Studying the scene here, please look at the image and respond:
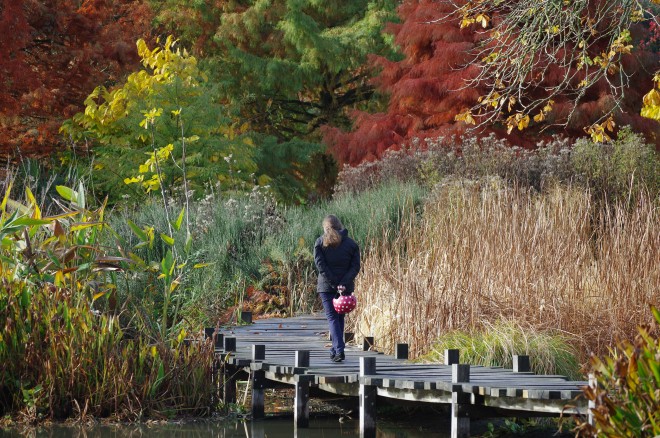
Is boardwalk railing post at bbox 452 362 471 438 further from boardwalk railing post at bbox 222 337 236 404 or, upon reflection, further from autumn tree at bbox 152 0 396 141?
autumn tree at bbox 152 0 396 141

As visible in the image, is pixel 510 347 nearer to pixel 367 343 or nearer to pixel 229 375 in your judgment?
pixel 367 343

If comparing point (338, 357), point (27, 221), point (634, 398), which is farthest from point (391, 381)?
point (634, 398)

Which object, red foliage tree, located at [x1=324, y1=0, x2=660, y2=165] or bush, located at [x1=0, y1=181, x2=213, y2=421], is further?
red foliage tree, located at [x1=324, y1=0, x2=660, y2=165]

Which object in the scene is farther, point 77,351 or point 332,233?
point 332,233

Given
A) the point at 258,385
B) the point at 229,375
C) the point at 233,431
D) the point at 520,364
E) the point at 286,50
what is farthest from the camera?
the point at 286,50

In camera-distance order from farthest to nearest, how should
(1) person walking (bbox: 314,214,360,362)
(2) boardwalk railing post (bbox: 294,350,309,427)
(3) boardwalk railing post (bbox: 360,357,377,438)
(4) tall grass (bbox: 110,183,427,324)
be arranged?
(4) tall grass (bbox: 110,183,427,324), (1) person walking (bbox: 314,214,360,362), (2) boardwalk railing post (bbox: 294,350,309,427), (3) boardwalk railing post (bbox: 360,357,377,438)

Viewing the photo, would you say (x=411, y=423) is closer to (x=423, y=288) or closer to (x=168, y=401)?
(x=423, y=288)

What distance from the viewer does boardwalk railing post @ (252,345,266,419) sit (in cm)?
995

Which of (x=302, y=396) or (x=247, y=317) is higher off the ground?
(x=247, y=317)

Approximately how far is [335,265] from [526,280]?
1789mm

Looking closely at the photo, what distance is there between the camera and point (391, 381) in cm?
860

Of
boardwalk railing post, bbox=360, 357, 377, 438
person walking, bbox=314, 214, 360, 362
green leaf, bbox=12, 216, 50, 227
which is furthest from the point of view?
green leaf, bbox=12, 216, 50, 227

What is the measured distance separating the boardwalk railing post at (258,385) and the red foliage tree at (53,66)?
376 inches

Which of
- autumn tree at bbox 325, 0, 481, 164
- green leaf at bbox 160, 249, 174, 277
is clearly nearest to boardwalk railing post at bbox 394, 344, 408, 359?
green leaf at bbox 160, 249, 174, 277
